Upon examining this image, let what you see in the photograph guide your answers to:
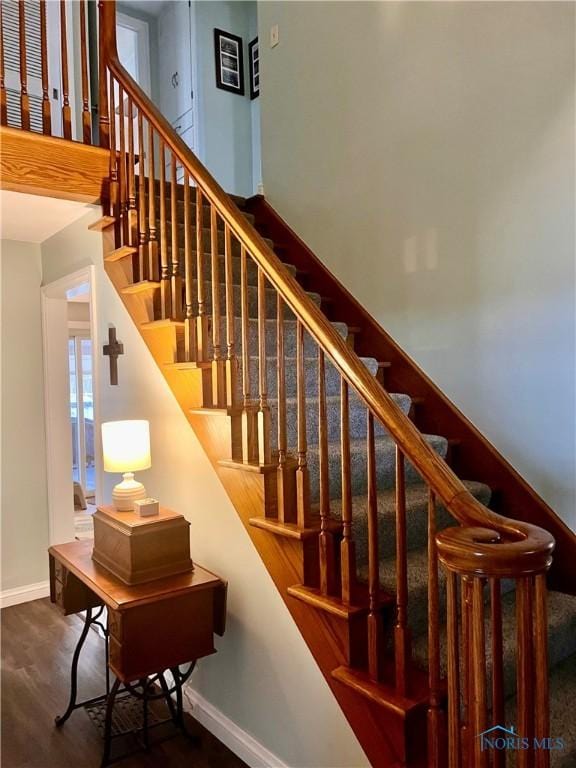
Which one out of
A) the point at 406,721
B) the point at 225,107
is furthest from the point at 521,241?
the point at 225,107

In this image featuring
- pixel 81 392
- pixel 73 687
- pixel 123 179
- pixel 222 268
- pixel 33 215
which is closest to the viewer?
pixel 73 687

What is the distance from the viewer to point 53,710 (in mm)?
2584

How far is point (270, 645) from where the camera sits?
210 cm

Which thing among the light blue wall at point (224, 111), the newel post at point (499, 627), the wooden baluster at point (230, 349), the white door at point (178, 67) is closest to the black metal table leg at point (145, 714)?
the wooden baluster at point (230, 349)

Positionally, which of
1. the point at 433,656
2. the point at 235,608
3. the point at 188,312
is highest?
the point at 188,312

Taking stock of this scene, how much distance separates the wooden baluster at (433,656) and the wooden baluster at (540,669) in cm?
32

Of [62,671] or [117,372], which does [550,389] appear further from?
[62,671]

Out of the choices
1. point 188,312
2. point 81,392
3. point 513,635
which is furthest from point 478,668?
point 81,392

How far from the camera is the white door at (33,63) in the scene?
380 cm

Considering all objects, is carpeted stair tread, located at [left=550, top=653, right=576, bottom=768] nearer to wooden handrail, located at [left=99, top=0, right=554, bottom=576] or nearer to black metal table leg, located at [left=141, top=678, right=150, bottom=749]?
wooden handrail, located at [left=99, top=0, right=554, bottom=576]

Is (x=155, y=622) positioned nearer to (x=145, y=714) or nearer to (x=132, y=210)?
(x=145, y=714)

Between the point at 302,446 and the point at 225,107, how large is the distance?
4.46 m

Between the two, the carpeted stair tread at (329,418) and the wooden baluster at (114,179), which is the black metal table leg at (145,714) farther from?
the wooden baluster at (114,179)

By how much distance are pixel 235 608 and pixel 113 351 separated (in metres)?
1.44
